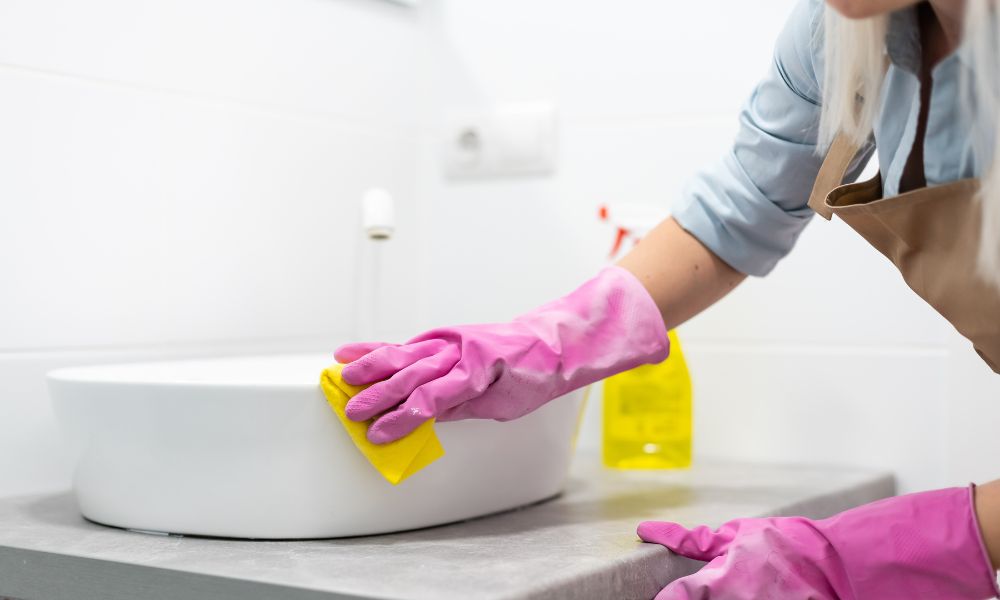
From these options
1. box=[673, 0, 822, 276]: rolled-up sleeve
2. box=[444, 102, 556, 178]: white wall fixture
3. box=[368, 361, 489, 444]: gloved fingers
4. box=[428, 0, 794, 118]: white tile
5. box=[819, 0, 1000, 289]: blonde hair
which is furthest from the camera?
box=[444, 102, 556, 178]: white wall fixture

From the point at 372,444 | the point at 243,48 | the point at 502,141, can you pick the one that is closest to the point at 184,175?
the point at 243,48

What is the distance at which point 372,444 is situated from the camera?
0.84 m

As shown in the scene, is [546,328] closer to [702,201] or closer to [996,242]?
[702,201]

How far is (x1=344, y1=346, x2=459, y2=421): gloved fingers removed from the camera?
824mm

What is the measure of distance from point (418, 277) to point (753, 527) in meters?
0.86

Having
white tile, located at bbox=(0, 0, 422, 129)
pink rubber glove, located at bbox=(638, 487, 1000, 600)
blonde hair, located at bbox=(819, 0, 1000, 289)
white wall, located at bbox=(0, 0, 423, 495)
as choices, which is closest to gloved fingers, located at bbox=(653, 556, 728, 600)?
pink rubber glove, located at bbox=(638, 487, 1000, 600)

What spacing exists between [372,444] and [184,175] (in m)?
0.56

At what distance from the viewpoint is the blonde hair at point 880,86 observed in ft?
2.31

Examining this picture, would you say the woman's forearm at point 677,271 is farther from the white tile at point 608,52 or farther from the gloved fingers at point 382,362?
the white tile at point 608,52

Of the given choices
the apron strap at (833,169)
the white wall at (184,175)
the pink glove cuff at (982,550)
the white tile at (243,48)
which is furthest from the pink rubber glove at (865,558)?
the white tile at (243,48)

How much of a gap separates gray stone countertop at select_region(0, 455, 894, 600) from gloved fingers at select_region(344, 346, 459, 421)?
104 millimetres

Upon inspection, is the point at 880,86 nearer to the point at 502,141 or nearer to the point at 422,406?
the point at 422,406

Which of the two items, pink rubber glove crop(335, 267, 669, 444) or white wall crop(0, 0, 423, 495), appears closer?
pink rubber glove crop(335, 267, 669, 444)

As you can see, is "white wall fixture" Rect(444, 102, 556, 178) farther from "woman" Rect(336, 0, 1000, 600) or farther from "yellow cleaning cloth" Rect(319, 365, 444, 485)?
"yellow cleaning cloth" Rect(319, 365, 444, 485)
